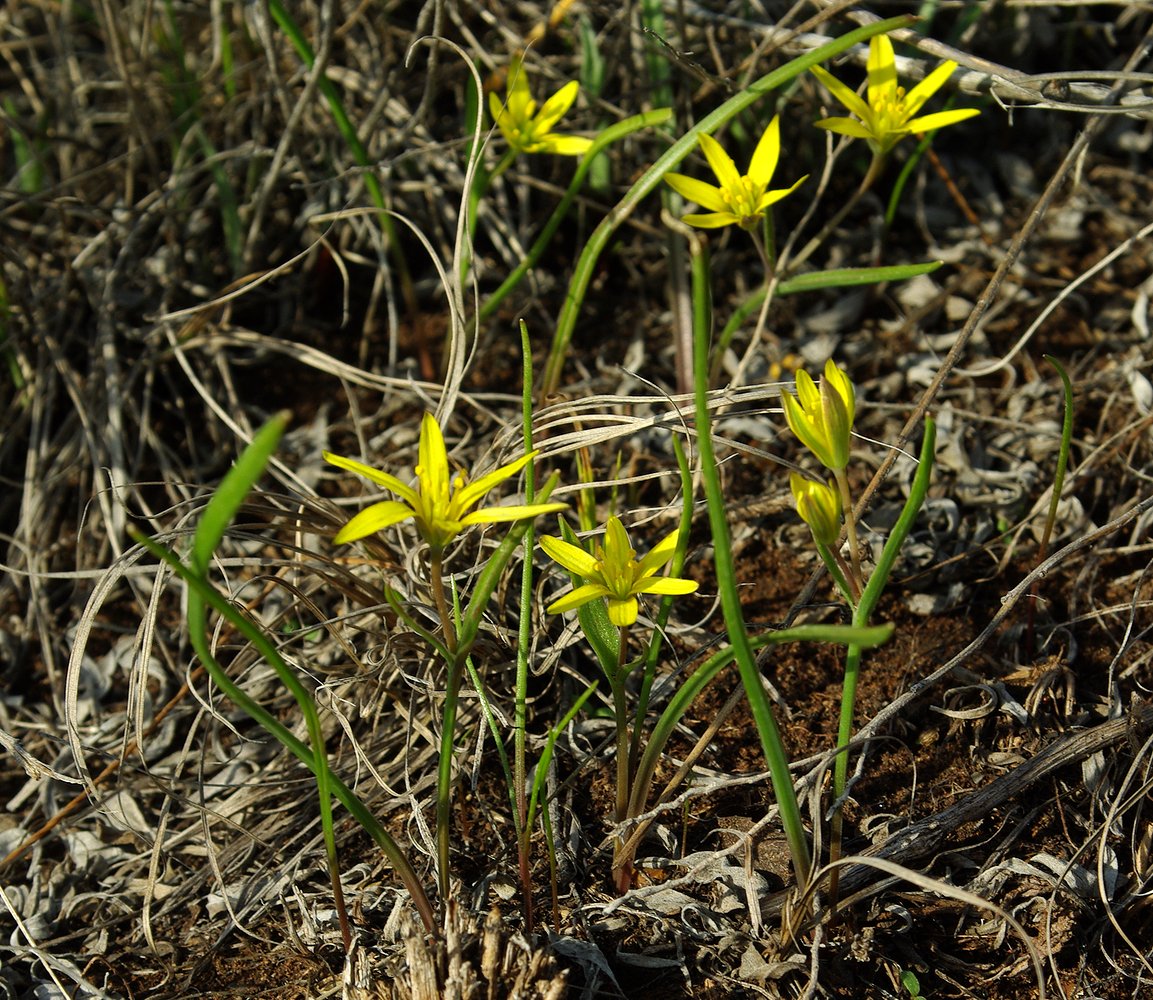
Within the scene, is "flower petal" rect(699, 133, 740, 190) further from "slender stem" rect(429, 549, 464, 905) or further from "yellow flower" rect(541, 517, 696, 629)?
"slender stem" rect(429, 549, 464, 905)

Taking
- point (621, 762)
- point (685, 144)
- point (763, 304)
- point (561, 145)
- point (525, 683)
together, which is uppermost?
point (685, 144)

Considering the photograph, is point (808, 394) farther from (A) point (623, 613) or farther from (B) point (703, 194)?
(B) point (703, 194)

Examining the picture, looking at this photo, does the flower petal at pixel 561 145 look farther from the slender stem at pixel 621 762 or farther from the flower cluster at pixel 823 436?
the slender stem at pixel 621 762

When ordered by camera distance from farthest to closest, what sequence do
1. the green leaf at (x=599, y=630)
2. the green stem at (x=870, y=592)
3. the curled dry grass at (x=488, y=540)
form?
1. the curled dry grass at (x=488, y=540)
2. the green leaf at (x=599, y=630)
3. the green stem at (x=870, y=592)

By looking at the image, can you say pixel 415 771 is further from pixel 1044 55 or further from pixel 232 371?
pixel 1044 55

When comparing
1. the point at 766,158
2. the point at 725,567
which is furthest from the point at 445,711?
the point at 766,158

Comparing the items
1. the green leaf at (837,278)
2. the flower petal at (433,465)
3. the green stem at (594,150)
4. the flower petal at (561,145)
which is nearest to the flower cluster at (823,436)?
the flower petal at (433,465)

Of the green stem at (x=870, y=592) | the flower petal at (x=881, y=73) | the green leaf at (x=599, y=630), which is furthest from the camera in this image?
the flower petal at (x=881, y=73)
